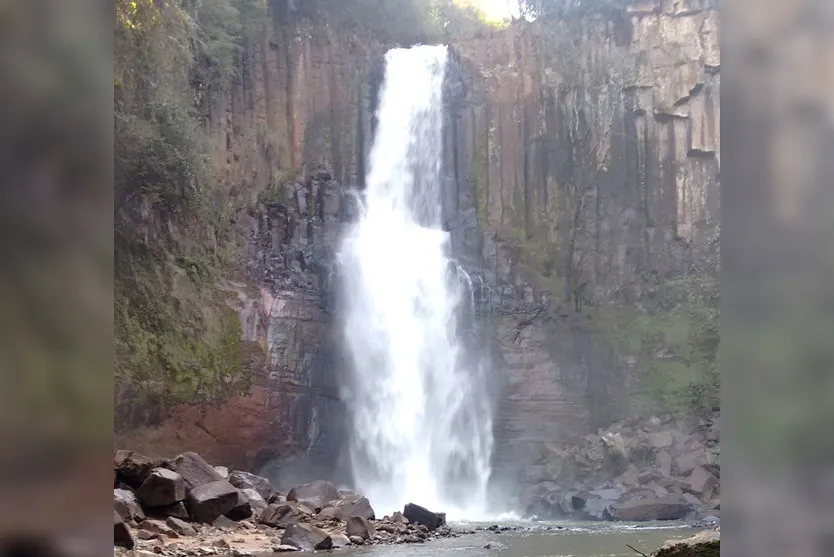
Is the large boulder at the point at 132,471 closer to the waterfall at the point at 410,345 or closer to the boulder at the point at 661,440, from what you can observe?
the waterfall at the point at 410,345

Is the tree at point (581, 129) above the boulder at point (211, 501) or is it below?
above

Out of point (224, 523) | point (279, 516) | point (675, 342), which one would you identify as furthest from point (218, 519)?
point (675, 342)

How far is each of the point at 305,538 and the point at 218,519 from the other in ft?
5.43

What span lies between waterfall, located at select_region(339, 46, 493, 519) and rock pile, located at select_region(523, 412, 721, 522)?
1.97 m

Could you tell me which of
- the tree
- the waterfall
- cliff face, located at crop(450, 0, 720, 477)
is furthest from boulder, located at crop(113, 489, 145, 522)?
the tree

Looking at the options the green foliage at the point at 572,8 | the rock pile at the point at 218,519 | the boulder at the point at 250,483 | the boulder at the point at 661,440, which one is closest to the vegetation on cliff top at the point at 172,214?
the boulder at the point at 250,483

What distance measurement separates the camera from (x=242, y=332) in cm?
2572

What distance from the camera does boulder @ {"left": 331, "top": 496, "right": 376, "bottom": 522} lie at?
56.7 ft

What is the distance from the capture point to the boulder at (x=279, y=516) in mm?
16094

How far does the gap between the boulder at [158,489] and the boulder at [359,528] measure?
3151mm

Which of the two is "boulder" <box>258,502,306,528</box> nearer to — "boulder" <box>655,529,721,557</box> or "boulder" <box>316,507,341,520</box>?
"boulder" <box>316,507,341,520</box>

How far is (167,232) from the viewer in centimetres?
2523

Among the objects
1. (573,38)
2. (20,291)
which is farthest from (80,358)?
(573,38)

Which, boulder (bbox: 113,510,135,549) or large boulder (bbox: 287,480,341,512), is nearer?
boulder (bbox: 113,510,135,549)
